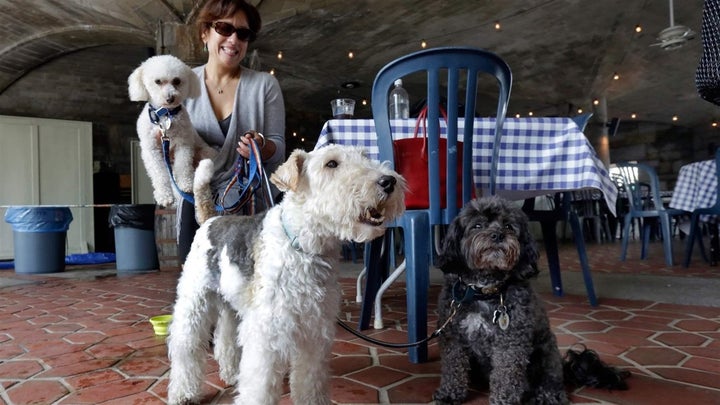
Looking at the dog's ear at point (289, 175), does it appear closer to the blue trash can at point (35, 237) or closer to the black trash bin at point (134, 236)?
the black trash bin at point (134, 236)

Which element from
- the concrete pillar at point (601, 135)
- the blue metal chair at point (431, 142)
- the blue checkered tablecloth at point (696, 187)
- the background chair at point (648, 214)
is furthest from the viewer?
the concrete pillar at point (601, 135)

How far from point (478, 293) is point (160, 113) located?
6.41ft

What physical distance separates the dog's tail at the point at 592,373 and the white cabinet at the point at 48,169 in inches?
475

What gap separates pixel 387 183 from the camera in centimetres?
158

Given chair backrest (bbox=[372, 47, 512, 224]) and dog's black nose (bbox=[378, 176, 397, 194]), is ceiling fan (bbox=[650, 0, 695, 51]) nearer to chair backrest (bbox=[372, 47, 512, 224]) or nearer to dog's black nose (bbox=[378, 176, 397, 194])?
chair backrest (bbox=[372, 47, 512, 224])

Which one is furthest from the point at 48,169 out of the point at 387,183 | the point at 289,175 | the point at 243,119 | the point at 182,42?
the point at 387,183

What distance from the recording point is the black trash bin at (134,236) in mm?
7250

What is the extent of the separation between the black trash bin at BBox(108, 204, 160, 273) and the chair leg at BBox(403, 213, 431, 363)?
238 inches

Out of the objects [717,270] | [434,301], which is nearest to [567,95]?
[717,270]

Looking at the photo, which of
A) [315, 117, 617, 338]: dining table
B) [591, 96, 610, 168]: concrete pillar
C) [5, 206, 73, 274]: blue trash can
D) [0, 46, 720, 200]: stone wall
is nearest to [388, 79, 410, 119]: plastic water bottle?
[315, 117, 617, 338]: dining table

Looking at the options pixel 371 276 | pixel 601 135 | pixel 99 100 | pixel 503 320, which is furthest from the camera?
pixel 601 135

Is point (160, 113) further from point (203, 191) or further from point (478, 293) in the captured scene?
point (478, 293)

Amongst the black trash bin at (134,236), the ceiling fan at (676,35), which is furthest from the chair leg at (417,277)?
the ceiling fan at (676,35)

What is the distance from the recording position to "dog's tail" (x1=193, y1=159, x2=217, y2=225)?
2188 millimetres
